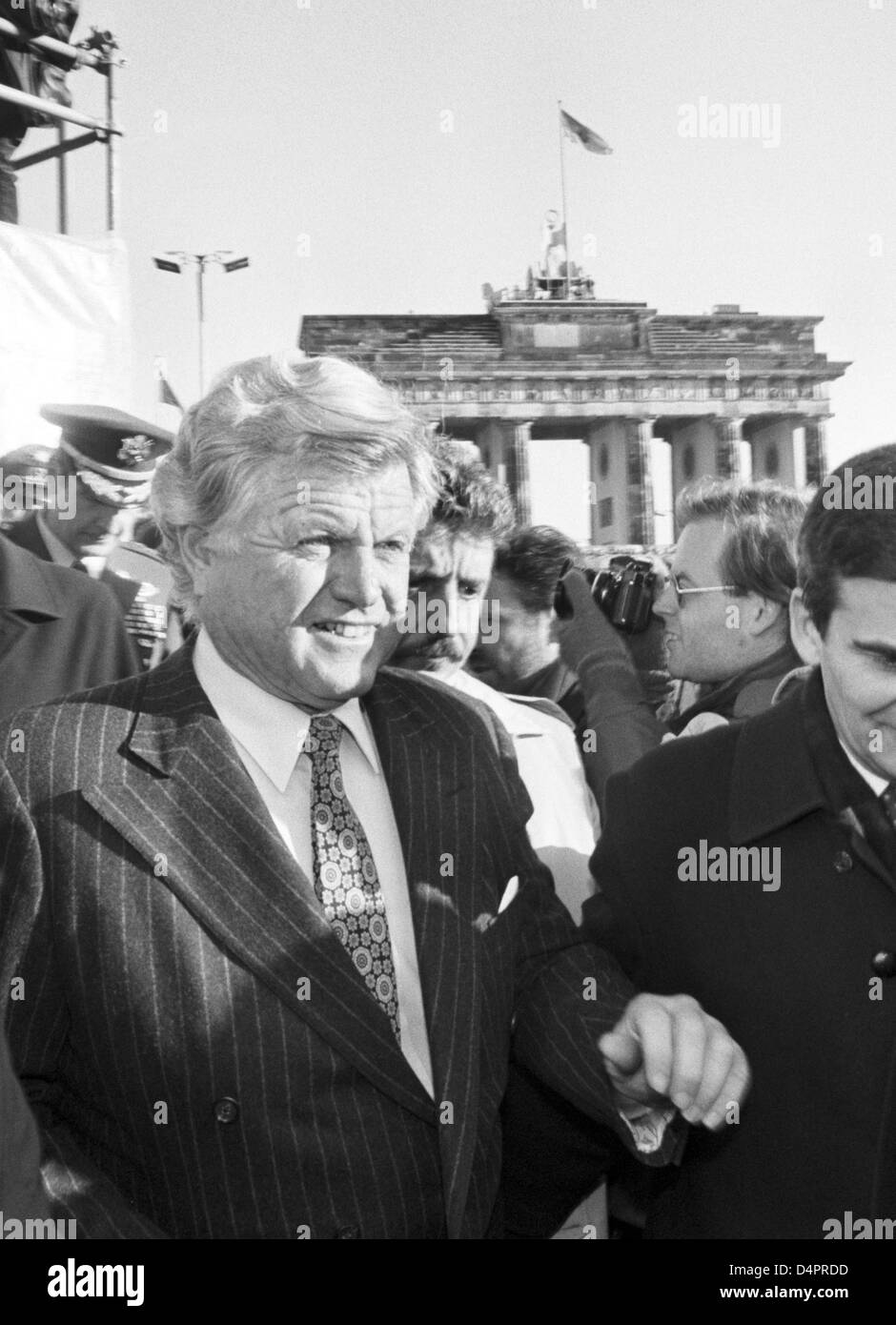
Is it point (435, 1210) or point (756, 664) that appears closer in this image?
point (435, 1210)

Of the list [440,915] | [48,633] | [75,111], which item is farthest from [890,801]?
[75,111]

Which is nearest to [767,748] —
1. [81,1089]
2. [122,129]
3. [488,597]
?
[81,1089]

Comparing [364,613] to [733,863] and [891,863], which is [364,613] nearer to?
[733,863]

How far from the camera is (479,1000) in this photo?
1.58 metres

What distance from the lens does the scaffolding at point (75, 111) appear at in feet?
16.7

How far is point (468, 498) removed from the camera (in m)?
2.56

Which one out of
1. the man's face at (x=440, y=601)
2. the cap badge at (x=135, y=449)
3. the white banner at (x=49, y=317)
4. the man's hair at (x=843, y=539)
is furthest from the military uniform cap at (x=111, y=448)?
the man's hair at (x=843, y=539)

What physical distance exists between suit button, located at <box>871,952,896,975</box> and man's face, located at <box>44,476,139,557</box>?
2.67m

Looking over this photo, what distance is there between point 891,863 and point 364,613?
0.65 metres

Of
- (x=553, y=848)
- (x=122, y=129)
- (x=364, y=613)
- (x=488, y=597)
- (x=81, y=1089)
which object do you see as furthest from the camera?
(x=122, y=129)

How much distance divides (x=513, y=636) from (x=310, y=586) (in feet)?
5.93

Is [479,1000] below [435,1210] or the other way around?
the other way around

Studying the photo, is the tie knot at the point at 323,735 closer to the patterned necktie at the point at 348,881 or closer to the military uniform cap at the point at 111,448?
the patterned necktie at the point at 348,881

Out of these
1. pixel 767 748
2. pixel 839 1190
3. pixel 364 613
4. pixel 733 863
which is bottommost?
pixel 839 1190
